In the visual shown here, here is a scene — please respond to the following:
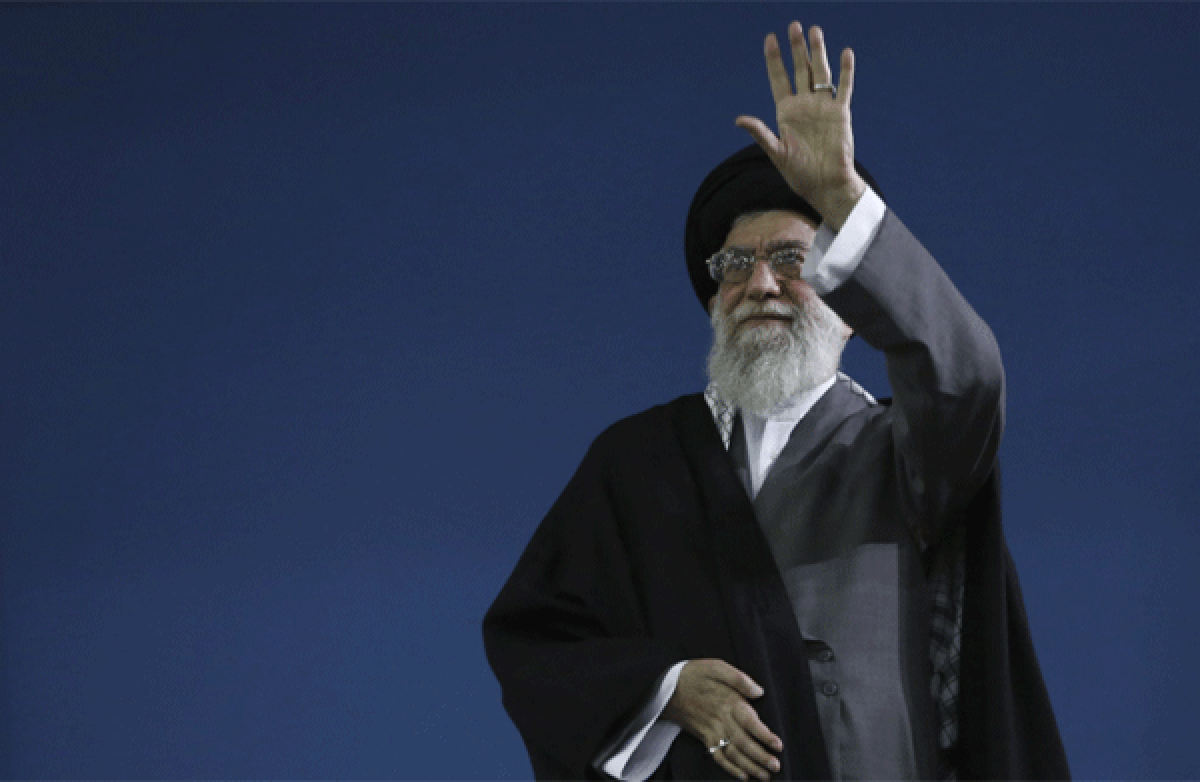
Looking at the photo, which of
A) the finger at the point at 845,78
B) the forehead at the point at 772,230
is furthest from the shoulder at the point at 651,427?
the finger at the point at 845,78

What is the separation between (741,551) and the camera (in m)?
1.54

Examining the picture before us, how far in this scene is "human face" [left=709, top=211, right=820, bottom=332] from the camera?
65.9 inches

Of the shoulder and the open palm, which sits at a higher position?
the open palm

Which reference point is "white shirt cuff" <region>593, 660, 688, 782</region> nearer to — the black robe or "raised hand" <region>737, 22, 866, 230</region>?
the black robe

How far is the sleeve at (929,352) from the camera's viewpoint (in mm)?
1285

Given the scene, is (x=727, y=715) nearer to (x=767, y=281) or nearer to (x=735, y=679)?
(x=735, y=679)

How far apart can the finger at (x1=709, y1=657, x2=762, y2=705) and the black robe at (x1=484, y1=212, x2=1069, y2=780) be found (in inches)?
1.1

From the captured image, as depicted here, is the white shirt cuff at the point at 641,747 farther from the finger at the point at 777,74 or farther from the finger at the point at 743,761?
the finger at the point at 777,74

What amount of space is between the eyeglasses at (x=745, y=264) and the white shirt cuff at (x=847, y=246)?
33 cm

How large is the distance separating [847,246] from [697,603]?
524 millimetres

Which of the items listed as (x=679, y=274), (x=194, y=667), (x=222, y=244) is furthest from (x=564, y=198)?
(x=194, y=667)

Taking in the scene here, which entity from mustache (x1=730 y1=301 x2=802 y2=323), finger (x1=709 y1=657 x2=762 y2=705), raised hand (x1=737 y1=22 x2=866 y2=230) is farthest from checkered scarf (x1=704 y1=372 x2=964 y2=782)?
raised hand (x1=737 y1=22 x2=866 y2=230)

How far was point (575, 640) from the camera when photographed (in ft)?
5.39

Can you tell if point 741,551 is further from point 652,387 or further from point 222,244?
point 222,244
